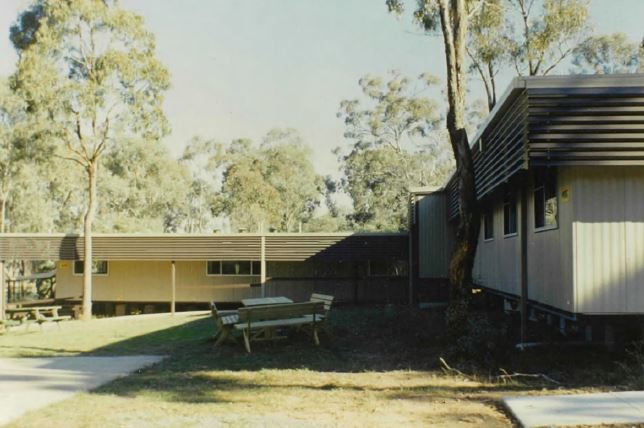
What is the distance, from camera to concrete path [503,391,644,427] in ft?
16.3

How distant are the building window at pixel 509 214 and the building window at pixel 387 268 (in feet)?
39.0

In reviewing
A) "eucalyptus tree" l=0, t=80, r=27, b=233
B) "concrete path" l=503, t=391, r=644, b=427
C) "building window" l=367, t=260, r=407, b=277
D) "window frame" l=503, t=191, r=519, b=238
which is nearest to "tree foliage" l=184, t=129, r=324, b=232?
"eucalyptus tree" l=0, t=80, r=27, b=233

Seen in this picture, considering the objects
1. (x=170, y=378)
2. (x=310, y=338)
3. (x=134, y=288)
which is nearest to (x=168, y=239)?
(x=134, y=288)

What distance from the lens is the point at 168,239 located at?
22625 mm

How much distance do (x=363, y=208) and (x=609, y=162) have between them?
33.0m

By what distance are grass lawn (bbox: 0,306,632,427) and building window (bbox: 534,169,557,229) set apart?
188cm

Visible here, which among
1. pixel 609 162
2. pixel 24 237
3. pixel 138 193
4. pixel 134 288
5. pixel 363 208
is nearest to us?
pixel 609 162

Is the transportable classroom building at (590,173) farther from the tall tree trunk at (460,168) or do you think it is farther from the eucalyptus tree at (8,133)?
the eucalyptus tree at (8,133)

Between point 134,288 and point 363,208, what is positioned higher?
point 363,208

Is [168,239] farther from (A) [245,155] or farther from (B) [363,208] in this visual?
(A) [245,155]

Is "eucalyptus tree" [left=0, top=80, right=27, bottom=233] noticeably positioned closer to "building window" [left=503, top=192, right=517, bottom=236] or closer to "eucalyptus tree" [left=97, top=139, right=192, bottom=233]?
"eucalyptus tree" [left=97, top=139, right=192, bottom=233]

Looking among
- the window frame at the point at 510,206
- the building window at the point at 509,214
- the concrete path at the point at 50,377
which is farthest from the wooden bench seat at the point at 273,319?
the building window at the point at 509,214

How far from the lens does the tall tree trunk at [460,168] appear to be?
29.2 ft

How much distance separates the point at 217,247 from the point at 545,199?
50.1ft
